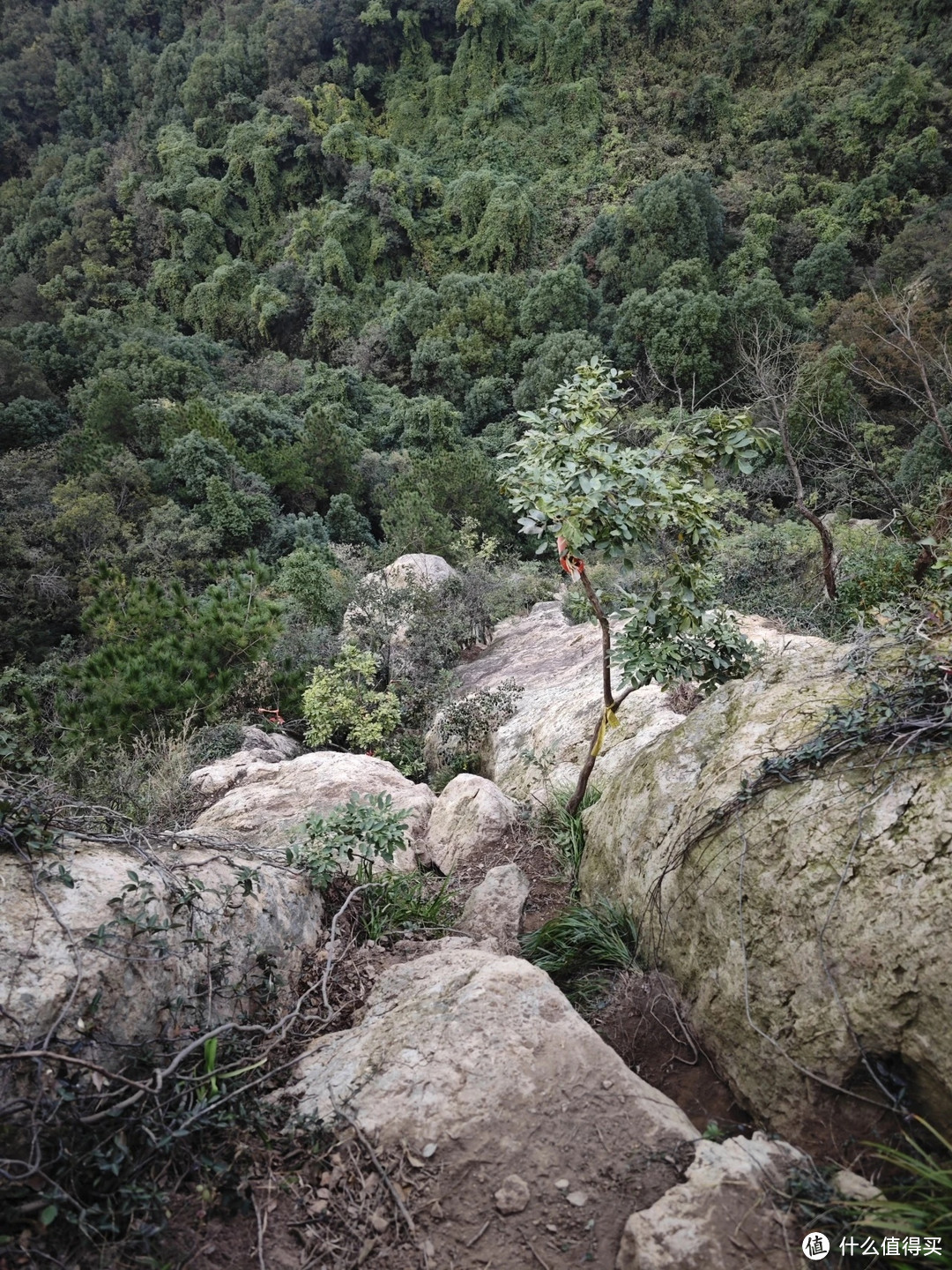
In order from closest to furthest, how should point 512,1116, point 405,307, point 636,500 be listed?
point 512,1116 → point 636,500 → point 405,307

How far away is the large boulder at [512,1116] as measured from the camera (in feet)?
6.28

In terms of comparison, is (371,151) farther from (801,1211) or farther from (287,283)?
(801,1211)

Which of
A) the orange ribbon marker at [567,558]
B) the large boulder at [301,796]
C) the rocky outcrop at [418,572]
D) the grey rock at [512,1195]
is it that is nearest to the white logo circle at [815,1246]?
the grey rock at [512,1195]

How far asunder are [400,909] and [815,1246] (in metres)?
2.28

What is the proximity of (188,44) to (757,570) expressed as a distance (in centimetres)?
6596

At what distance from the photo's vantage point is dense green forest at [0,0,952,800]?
9477mm

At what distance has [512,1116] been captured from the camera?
7.09ft

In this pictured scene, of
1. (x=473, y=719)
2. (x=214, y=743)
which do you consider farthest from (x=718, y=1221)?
(x=214, y=743)

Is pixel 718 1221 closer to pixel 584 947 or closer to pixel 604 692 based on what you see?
pixel 584 947

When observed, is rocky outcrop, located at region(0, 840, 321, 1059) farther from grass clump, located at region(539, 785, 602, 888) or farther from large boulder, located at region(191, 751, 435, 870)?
grass clump, located at region(539, 785, 602, 888)

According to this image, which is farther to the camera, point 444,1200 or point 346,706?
point 346,706

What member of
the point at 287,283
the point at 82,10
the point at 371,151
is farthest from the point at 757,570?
the point at 82,10

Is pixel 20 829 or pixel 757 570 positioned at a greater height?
pixel 20 829

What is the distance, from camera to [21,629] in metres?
14.9
